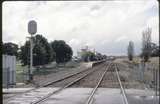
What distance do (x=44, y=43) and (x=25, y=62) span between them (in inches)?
515

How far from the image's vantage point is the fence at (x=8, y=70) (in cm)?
2325

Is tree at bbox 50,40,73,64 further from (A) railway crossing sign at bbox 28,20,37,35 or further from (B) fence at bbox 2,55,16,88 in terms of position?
(B) fence at bbox 2,55,16,88

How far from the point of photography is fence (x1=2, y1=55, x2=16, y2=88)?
23.2 meters

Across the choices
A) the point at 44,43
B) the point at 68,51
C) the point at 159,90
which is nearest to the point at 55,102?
the point at 159,90

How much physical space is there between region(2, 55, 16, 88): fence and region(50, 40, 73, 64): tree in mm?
54149

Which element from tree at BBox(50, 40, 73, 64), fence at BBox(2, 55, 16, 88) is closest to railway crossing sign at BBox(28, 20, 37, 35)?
fence at BBox(2, 55, 16, 88)

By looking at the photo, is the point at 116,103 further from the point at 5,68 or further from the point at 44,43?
the point at 44,43

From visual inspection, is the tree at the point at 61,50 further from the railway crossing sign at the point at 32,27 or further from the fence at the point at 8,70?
the fence at the point at 8,70

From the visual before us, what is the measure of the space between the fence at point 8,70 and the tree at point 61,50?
178 ft

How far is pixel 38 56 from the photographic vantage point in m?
52.2

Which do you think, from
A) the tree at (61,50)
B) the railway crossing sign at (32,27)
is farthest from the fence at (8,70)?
the tree at (61,50)

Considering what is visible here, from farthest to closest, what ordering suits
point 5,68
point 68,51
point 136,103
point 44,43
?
point 68,51 < point 44,43 < point 5,68 < point 136,103

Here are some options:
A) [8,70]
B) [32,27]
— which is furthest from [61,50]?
[8,70]

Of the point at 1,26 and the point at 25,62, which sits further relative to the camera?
the point at 25,62
